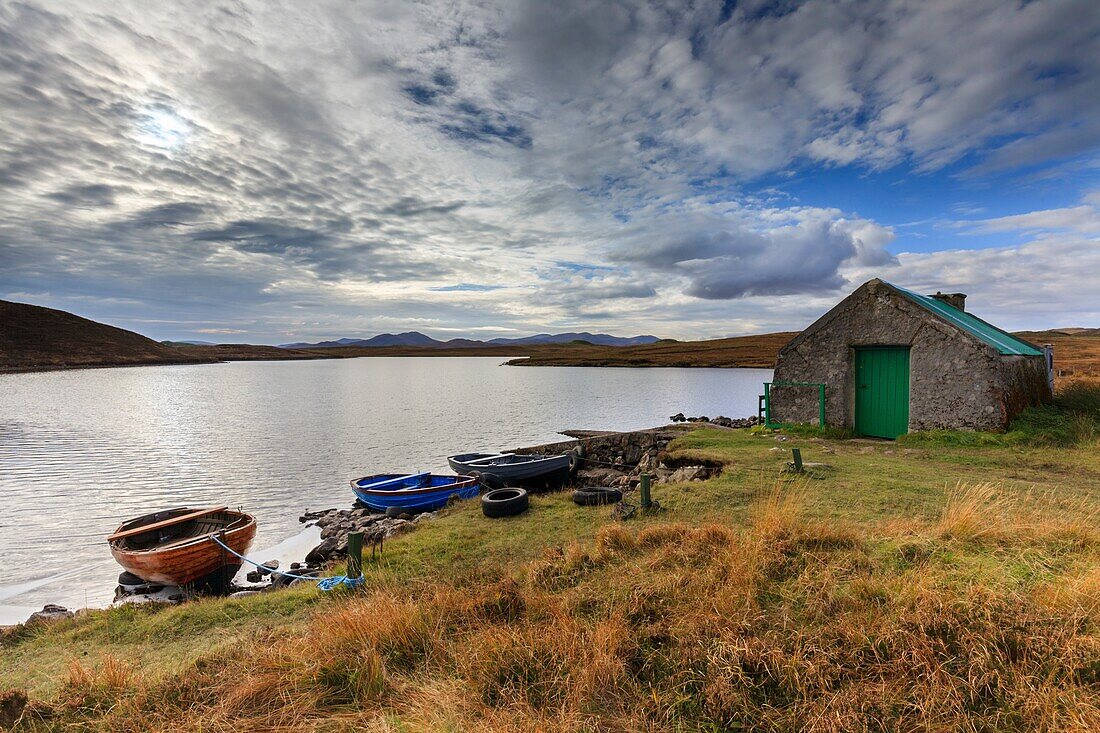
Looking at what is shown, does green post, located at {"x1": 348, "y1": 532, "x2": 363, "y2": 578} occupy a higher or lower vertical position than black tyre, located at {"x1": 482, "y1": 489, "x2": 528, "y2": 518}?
higher

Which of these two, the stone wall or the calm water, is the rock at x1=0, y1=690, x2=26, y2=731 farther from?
the stone wall

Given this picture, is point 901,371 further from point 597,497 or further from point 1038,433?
point 597,497

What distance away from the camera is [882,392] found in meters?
17.1

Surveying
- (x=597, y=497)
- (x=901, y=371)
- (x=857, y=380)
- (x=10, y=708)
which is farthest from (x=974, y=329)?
(x=10, y=708)

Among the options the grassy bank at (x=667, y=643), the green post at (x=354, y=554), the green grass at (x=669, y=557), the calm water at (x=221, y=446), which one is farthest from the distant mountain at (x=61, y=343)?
the grassy bank at (x=667, y=643)

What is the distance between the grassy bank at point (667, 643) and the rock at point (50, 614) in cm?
125

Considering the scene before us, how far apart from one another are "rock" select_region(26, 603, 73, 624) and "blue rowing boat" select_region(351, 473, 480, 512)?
810cm

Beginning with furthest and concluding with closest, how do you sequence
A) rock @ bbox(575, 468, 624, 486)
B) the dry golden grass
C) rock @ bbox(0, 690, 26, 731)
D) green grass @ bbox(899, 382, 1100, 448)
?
1. rock @ bbox(575, 468, 624, 486)
2. green grass @ bbox(899, 382, 1100, 448)
3. rock @ bbox(0, 690, 26, 731)
4. the dry golden grass

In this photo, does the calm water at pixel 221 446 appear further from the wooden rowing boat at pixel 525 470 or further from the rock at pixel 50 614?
the wooden rowing boat at pixel 525 470

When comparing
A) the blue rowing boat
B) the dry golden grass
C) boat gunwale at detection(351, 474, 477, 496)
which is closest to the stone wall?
boat gunwale at detection(351, 474, 477, 496)

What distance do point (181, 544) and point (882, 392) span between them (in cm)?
2165

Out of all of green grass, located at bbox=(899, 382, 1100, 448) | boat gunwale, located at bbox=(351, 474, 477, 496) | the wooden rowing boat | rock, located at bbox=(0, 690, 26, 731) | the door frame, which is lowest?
Answer: boat gunwale, located at bbox=(351, 474, 477, 496)

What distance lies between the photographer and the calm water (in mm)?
16281

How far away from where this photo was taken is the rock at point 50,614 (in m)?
9.52
